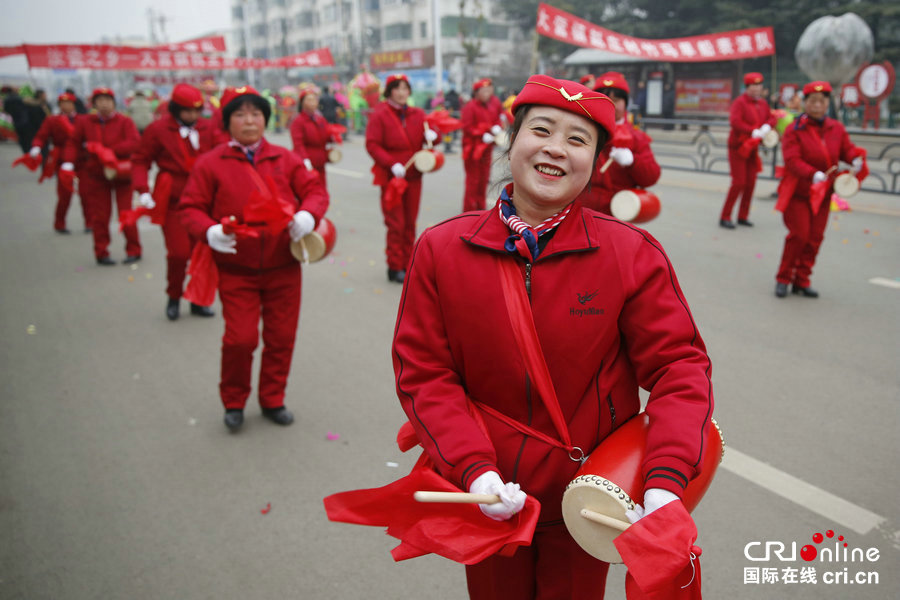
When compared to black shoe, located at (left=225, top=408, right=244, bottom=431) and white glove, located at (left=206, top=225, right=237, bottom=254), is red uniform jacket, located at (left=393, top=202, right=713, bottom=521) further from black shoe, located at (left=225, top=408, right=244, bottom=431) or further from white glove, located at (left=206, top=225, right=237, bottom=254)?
black shoe, located at (left=225, top=408, right=244, bottom=431)

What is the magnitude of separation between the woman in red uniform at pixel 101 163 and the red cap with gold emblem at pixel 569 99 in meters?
7.14

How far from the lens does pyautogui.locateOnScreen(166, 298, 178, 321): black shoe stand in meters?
6.34

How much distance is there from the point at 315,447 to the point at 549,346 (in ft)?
8.46

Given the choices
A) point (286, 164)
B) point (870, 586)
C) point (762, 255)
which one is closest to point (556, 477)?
point (870, 586)

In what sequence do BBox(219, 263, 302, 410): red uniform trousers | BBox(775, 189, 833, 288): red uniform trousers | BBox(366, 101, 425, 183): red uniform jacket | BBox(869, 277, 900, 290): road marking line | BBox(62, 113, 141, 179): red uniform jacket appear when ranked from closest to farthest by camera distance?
BBox(219, 263, 302, 410): red uniform trousers, BBox(775, 189, 833, 288): red uniform trousers, BBox(869, 277, 900, 290): road marking line, BBox(366, 101, 425, 183): red uniform jacket, BBox(62, 113, 141, 179): red uniform jacket

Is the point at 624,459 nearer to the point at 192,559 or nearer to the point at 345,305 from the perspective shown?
the point at 192,559

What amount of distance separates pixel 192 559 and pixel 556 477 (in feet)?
6.55

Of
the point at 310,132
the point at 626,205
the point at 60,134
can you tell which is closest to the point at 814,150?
the point at 626,205

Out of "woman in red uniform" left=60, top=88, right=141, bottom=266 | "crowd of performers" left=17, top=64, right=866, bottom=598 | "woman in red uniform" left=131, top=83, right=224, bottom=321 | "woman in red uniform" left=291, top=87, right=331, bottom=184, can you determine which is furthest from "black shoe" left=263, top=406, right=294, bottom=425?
"woman in red uniform" left=291, top=87, right=331, bottom=184

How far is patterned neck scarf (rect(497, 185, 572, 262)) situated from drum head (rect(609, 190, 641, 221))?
3.79 m

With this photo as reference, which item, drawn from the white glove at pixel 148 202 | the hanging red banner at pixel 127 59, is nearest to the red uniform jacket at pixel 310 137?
the white glove at pixel 148 202

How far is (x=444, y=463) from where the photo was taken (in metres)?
1.64

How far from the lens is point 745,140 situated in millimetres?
9211

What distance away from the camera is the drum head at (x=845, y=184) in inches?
235
